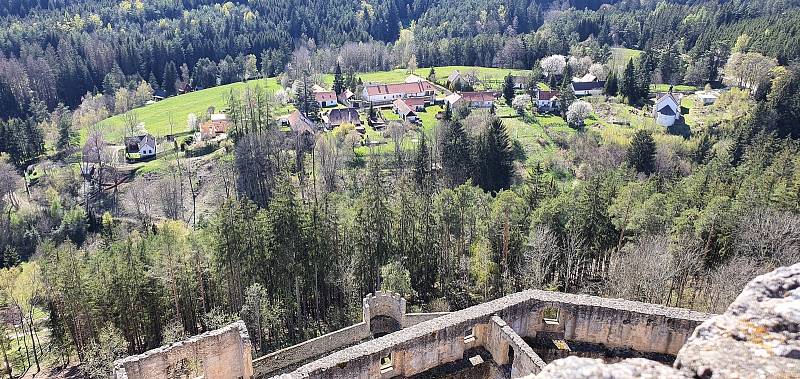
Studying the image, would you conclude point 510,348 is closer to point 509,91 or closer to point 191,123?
point 509,91

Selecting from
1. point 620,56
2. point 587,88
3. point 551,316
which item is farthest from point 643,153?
point 620,56

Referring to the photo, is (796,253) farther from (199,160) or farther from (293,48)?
(293,48)

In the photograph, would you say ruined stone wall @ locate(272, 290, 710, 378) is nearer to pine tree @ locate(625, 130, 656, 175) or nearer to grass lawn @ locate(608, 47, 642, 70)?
pine tree @ locate(625, 130, 656, 175)

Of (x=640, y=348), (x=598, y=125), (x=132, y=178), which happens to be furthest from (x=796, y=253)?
(x=132, y=178)

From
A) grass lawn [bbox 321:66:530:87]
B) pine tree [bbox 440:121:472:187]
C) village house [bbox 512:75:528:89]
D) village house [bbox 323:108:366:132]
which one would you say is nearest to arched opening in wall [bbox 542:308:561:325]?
pine tree [bbox 440:121:472:187]

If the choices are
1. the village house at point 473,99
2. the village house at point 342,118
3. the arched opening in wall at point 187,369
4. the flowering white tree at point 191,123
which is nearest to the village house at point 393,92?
the village house at point 473,99

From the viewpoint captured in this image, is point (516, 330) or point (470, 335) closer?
point (470, 335)
